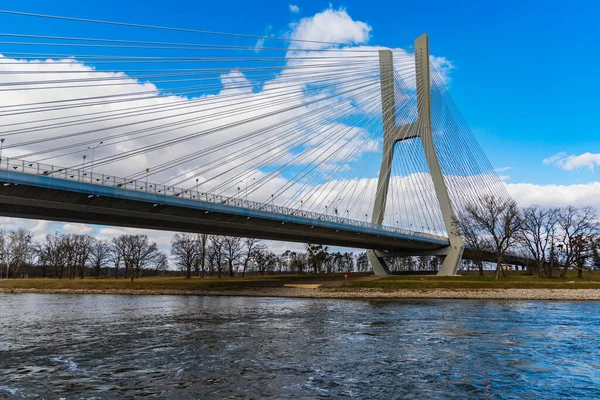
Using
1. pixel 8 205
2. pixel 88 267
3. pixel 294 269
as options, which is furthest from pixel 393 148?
pixel 88 267

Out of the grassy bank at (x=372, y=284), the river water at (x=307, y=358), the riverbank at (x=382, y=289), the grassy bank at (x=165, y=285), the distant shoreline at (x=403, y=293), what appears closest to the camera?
the river water at (x=307, y=358)

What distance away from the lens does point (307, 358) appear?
16.0 m

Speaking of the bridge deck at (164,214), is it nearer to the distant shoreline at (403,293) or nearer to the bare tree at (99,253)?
the distant shoreline at (403,293)

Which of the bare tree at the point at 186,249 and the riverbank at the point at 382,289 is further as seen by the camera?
the bare tree at the point at 186,249

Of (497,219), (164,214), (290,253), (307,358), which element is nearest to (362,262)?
(290,253)

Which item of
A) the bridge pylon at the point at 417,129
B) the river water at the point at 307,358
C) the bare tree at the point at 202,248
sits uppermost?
the bridge pylon at the point at 417,129

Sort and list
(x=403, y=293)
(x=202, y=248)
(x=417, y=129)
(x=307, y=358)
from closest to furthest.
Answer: (x=307, y=358) → (x=403, y=293) → (x=417, y=129) → (x=202, y=248)

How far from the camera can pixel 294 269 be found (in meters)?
134

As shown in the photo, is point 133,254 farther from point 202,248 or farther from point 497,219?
point 497,219

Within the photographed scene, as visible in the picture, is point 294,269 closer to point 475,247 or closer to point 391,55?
point 475,247

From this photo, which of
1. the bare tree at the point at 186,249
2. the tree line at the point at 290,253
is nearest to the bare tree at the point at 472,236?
the tree line at the point at 290,253

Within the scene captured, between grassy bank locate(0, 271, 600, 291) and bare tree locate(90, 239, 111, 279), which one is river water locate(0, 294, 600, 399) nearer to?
grassy bank locate(0, 271, 600, 291)

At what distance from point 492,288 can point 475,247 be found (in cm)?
2035

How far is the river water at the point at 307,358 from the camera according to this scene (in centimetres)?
1200
